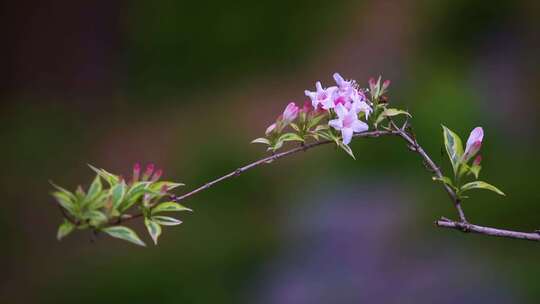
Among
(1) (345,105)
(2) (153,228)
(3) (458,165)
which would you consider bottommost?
(3) (458,165)

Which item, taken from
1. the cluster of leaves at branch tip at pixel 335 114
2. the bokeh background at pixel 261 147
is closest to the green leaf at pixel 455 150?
the cluster of leaves at branch tip at pixel 335 114

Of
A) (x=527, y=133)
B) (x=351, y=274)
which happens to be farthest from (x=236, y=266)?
(x=527, y=133)

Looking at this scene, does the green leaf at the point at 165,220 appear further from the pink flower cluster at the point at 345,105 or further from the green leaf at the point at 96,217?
the pink flower cluster at the point at 345,105

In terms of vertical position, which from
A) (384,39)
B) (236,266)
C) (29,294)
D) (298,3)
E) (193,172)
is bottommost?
(236,266)

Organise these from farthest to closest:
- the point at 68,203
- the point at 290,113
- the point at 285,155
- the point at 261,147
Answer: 1. the point at 261,147
2. the point at 290,113
3. the point at 285,155
4. the point at 68,203

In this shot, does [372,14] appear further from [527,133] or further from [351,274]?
[351,274]

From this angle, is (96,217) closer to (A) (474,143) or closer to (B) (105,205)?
(B) (105,205)

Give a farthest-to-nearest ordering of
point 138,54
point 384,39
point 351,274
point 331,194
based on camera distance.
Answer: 1. point 138,54
2. point 384,39
3. point 331,194
4. point 351,274

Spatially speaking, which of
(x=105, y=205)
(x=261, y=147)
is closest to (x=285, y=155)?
(x=105, y=205)
